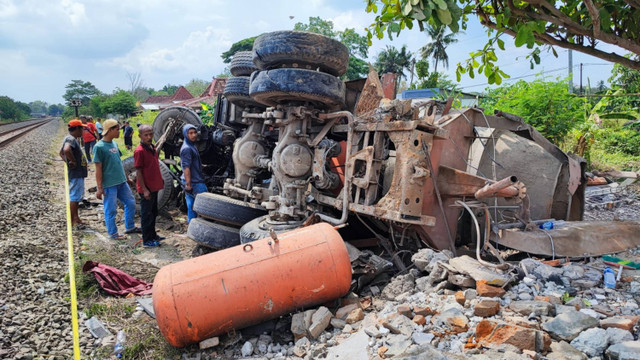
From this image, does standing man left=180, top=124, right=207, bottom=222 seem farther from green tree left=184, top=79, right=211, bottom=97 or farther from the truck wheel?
green tree left=184, top=79, right=211, bottom=97

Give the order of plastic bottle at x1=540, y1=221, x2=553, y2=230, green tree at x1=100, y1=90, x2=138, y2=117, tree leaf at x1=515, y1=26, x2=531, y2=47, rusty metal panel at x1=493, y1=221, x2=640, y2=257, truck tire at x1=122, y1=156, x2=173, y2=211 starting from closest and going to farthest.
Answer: tree leaf at x1=515, y1=26, x2=531, y2=47 < rusty metal panel at x1=493, y1=221, x2=640, y2=257 < plastic bottle at x1=540, y1=221, x2=553, y2=230 < truck tire at x1=122, y1=156, x2=173, y2=211 < green tree at x1=100, y1=90, x2=138, y2=117

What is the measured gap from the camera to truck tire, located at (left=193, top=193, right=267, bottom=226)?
4996 mm

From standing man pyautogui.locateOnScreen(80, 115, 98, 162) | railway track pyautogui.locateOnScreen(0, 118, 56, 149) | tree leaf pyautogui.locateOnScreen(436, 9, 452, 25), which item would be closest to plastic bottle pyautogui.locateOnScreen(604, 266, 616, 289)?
tree leaf pyautogui.locateOnScreen(436, 9, 452, 25)

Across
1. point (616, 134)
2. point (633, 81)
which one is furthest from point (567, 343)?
point (633, 81)

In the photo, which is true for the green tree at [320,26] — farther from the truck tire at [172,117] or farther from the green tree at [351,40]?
the truck tire at [172,117]

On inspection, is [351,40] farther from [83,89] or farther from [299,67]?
[83,89]

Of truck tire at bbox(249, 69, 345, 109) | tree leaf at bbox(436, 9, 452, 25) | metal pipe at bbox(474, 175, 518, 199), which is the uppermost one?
tree leaf at bbox(436, 9, 452, 25)

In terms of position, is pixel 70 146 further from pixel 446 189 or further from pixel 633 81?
pixel 633 81

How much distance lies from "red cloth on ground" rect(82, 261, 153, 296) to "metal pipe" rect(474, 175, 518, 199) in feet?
11.0

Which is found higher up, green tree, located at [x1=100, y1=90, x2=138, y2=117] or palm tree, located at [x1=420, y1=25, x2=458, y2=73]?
palm tree, located at [x1=420, y1=25, x2=458, y2=73]

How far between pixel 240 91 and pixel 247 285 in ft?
11.9

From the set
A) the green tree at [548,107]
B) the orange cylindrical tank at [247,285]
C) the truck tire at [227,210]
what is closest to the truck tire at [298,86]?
the truck tire at [227,210]

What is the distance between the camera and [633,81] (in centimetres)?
1483

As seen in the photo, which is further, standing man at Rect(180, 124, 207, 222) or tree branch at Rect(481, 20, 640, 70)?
standing man at Rect(180, 124, 207, 222)
